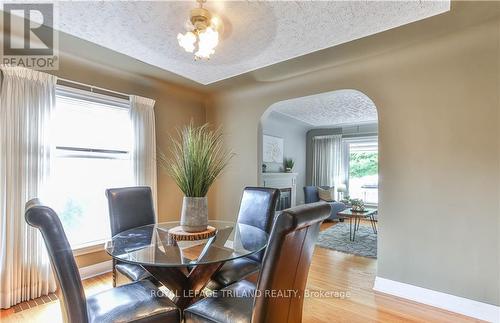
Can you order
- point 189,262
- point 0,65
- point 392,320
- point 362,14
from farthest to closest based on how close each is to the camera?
point 0,65
point 392,320
point 362,14
point 189,262

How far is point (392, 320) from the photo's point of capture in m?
2.02

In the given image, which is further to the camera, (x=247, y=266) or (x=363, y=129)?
(x=363, y=129)

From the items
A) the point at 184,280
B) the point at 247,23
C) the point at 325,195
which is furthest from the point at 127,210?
the point at 325,195

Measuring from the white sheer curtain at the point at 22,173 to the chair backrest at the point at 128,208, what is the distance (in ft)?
2.63

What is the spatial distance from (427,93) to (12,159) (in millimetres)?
3868

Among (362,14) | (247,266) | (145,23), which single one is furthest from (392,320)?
(145,23)

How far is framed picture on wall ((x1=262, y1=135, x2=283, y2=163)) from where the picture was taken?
5.81 metres

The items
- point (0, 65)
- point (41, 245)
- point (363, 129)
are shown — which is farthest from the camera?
point (363, 129)

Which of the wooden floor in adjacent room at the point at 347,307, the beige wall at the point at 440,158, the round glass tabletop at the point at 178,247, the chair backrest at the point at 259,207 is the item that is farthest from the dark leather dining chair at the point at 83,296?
the beige wall at the point at 440,158

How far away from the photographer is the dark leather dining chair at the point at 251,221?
73.5 inches

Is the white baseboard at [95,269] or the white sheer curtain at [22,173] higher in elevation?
the white sheer curtain at [22,173]

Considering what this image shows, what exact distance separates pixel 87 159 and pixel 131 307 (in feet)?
6.92

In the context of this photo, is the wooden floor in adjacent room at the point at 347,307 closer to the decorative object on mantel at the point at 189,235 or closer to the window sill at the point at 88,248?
the window sill at the point at 88,248

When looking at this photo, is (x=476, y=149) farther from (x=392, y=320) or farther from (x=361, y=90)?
(x=392, y=320)
